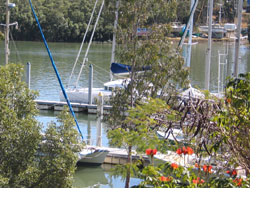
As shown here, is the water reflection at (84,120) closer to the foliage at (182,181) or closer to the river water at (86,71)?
the river water at (86,71)

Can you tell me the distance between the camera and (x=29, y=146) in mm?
5816

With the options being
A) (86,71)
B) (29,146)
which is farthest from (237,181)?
(86,71)

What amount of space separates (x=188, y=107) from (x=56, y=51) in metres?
33.8

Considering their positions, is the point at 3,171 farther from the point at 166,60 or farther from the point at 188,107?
the point at 166,60

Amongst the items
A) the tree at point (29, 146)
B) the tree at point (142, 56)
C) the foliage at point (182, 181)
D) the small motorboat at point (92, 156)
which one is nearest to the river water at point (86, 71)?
the small motorboat at point (92, 156)

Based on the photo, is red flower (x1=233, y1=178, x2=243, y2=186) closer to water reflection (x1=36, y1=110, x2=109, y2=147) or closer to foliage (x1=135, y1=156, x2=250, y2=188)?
foliage (x1=135, y1=156, x2=250, y2=188)

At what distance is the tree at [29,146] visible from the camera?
5757mm

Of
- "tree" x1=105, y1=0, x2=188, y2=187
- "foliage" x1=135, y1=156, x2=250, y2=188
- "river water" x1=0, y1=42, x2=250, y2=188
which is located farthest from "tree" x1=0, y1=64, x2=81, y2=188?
"tree" x1=105, y1=0, x2=188, y2=187

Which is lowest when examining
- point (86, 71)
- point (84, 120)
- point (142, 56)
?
point (84, 120)

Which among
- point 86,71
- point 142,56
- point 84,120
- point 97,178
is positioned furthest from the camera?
point 86,71

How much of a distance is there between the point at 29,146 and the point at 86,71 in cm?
2053

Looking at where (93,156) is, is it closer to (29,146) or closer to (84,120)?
(29,146)

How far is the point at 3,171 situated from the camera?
569 centimetres

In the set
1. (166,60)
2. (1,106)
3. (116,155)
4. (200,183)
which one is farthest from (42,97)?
(200,183)
